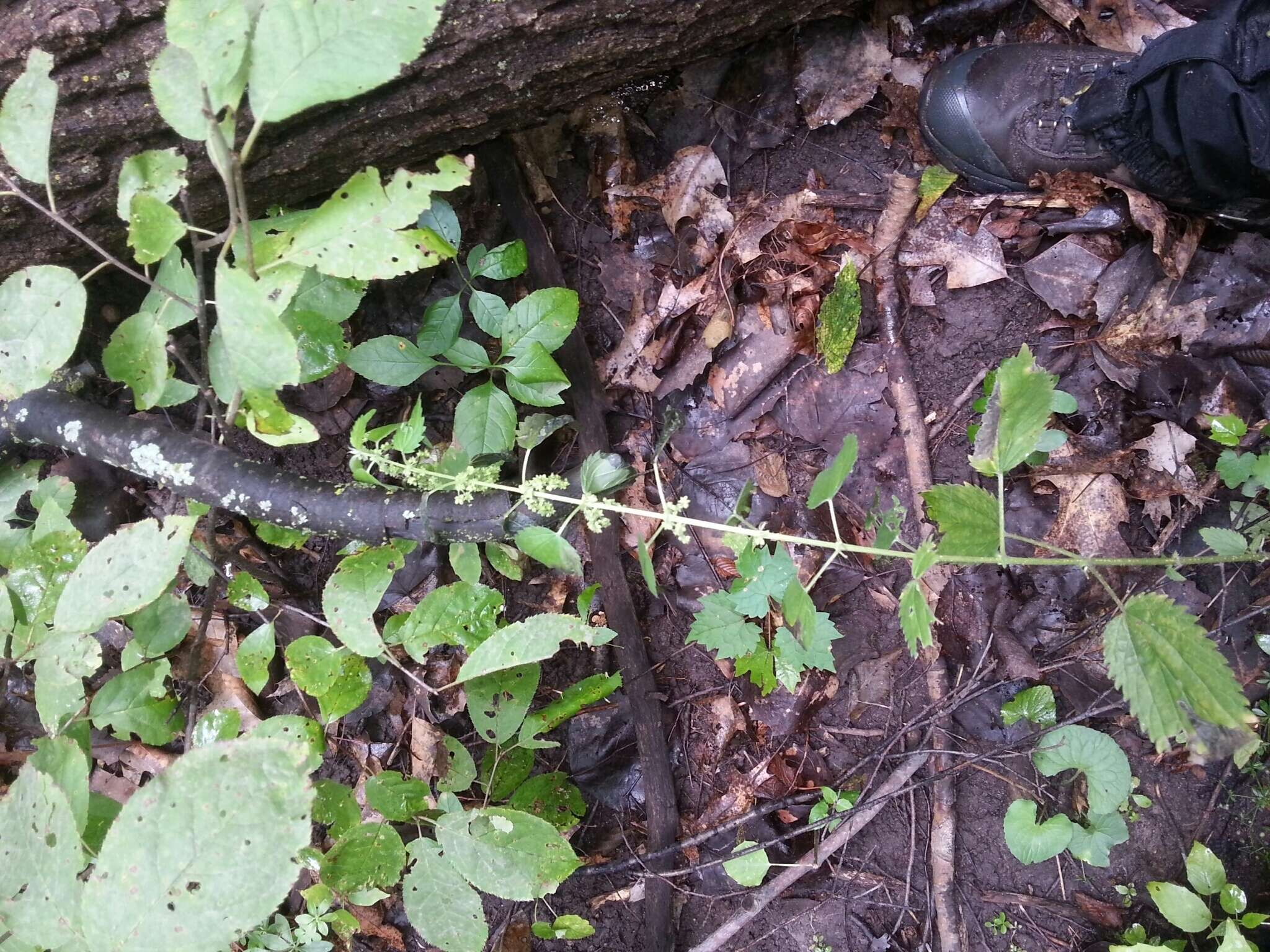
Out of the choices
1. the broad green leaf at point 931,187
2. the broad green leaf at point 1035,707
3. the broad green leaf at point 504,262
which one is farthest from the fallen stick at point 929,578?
the broad green leaf at point 504,262

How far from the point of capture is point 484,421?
83.5 inches

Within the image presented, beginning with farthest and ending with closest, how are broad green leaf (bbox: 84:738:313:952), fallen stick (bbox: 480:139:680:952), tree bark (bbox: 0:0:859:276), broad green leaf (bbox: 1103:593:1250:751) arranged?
1. fallen stick (bbox: 480:139:680:952)
2. tree bark (bbox: 0:0:859:276)
3. broad green leaf (bbox: 1103:593:1250:751)
4. broad green leaf (bbox: 84:738:313:952)

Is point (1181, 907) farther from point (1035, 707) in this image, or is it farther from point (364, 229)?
point (364, 229)

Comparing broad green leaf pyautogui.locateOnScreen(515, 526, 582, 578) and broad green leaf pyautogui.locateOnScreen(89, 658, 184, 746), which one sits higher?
broad green leaf pyautogui.locateOnScreen(515, 526, 582, 578)

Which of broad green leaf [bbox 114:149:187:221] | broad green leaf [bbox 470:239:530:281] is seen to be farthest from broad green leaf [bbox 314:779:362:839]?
broad green leaf [bbox 114:149:187:221]

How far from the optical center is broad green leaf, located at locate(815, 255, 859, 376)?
7.20 feet

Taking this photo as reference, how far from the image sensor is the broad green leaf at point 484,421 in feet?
6.95

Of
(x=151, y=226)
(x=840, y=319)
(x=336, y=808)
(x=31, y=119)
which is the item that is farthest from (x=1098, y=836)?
(x=31, y=119)

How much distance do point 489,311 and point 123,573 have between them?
1144 mm

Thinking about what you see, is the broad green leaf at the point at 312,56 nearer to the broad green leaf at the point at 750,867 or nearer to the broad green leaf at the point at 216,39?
the broad green leaf at the point at 216,39

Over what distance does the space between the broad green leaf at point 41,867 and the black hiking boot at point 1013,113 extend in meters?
2.57

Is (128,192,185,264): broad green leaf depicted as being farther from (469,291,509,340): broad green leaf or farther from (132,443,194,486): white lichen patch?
(469,291,509,340): broad green leaf

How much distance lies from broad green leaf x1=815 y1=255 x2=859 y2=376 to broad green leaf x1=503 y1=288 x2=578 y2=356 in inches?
29.1

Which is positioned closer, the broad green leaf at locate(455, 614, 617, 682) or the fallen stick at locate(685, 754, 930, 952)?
the broad green leaf at locate(455, 614, 617, 682)
